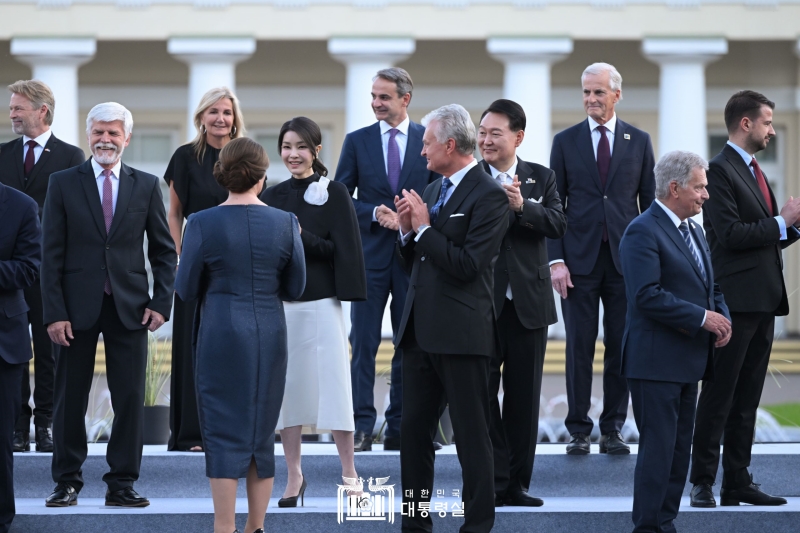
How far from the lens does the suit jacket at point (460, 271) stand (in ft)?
16.3

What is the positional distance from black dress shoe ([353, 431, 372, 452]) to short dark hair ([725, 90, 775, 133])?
256 cm

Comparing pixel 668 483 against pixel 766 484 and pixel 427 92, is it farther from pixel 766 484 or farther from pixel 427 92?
pixel 427 92

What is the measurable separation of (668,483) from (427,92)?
14483mm

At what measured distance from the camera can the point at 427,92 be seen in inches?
757

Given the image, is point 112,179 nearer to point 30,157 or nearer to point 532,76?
point 30,157

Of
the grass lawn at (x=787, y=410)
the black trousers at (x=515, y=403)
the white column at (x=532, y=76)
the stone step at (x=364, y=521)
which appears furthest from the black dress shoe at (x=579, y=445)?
the white column at (x=532, y=76)

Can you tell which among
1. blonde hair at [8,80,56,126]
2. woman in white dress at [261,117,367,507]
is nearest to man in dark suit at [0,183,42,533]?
woman in white dress at [261,117,367,507]

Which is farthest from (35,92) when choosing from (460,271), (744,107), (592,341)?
(744,107)

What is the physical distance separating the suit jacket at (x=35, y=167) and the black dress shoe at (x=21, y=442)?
1.24 metres

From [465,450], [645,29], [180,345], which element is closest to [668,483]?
[465,450]

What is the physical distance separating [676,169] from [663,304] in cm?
61

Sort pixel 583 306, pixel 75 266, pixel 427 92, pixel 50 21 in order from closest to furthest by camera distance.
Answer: pixel 75 266 → pixel 583 306 → pixel 50 21 → pixel 427 92

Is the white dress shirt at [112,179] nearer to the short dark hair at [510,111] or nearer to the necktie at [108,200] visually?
the necktie at [108,200]

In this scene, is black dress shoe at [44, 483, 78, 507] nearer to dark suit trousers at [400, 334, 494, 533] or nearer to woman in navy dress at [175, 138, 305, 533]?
woman in navy dress at [175, 138, 305, 533]
